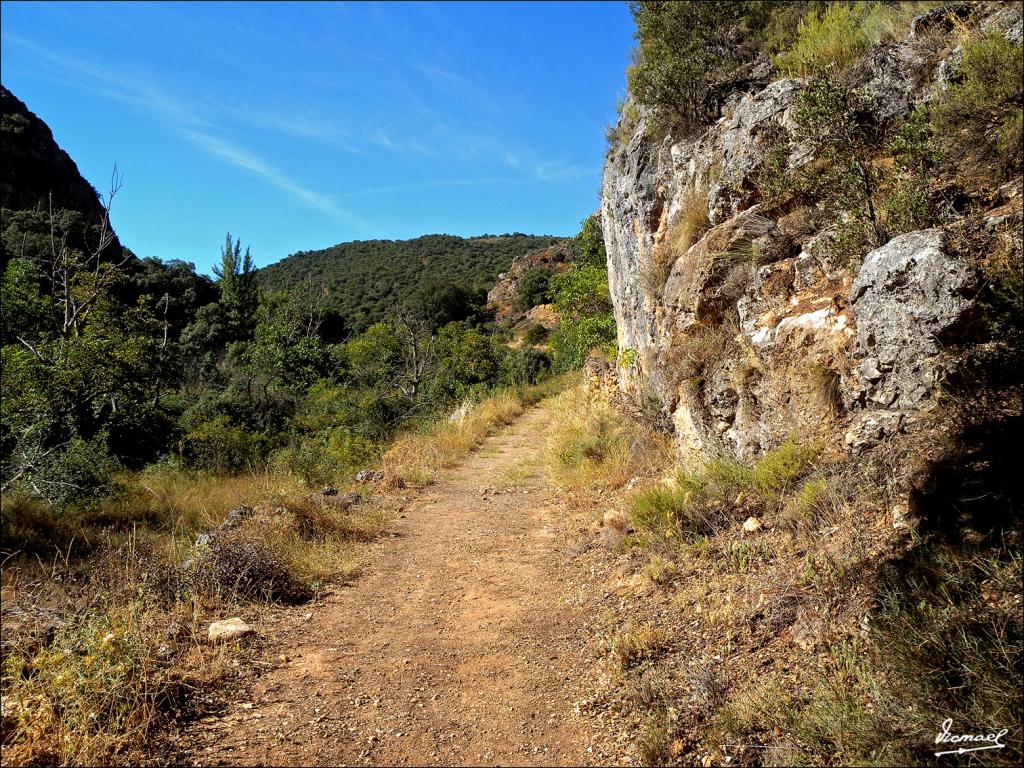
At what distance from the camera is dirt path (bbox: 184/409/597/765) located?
287 cm

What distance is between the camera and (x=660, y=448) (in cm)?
716

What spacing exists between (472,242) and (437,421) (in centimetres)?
6261

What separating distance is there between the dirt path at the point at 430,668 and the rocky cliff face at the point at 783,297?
2.36m

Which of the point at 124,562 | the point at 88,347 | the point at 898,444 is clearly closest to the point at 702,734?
the point at 898,444

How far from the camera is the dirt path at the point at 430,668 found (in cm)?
287

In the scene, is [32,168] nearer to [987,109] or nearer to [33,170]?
[33,170]

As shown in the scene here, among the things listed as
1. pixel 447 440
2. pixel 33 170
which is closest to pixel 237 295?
pixel 33 170

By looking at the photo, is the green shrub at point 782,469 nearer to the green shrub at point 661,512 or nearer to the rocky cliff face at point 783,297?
the rocky cliff face at point 783,297

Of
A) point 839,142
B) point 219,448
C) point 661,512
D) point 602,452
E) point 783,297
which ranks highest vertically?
point 839,142

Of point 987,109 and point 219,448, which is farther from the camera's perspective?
point 219,448

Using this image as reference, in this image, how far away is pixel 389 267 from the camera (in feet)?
191

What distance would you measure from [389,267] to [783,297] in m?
56.1

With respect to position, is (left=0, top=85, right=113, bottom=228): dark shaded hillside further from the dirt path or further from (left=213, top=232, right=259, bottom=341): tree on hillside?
the dirt path

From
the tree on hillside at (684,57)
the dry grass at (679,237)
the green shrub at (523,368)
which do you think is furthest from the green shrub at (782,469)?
the green shrub at (523,368)
